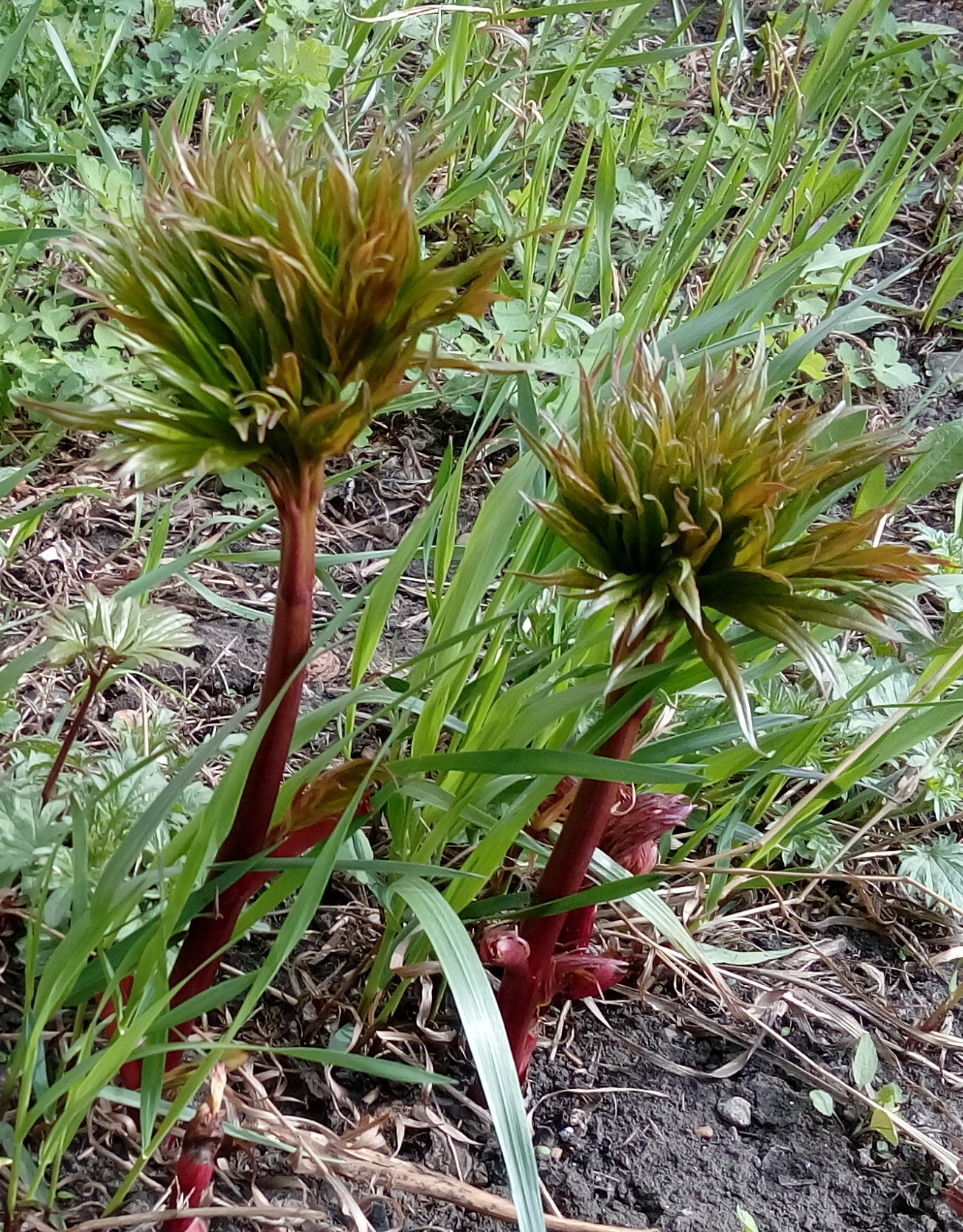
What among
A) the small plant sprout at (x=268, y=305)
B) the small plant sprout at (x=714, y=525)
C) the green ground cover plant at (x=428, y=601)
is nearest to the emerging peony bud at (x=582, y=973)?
the green ground cover plant at (x=428, y=601)

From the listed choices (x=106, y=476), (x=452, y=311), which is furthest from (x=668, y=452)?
(x=106, y=476)

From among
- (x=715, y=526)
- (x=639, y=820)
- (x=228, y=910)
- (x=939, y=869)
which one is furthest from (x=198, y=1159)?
(x=939, y=869)

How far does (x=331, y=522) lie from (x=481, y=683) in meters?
0.56

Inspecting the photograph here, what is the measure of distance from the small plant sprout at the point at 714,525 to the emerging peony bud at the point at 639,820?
0.27 metres

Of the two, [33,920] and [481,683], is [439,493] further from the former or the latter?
[33,920]

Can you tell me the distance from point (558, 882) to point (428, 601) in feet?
1.11

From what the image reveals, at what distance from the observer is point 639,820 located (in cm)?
88

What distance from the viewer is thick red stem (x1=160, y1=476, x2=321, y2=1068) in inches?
23.8

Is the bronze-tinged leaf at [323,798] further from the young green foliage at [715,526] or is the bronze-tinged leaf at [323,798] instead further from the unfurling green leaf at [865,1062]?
the unfurling green leaf at [865,1062]

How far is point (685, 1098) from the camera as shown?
93 centimetres

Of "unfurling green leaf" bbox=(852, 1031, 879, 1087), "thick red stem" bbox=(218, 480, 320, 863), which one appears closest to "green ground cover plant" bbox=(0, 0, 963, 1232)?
"thick red stem" bbox=(218, 480, 320, 863)

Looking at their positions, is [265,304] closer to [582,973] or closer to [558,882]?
[558,882]

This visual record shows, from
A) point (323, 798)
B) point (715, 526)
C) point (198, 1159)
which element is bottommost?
point (198, 1159)

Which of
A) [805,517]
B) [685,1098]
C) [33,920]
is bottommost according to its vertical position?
[685,1098]
